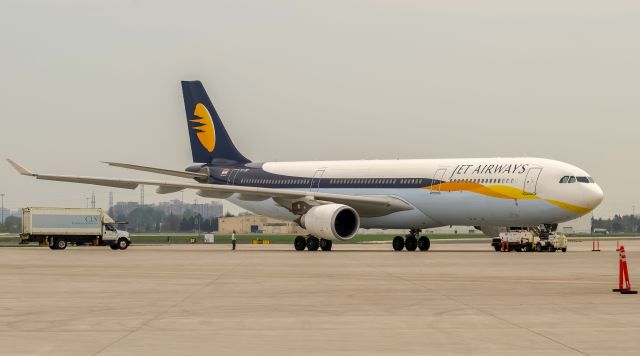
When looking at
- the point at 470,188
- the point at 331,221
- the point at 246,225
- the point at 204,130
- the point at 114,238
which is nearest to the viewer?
the point at 331,221

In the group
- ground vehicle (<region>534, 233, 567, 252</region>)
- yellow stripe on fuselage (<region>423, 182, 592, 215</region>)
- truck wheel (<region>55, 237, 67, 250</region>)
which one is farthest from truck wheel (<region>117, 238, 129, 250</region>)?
ground vehicle (<region>534, 233, 567, 252</region>)

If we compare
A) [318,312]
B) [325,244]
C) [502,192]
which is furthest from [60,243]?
[318,312]

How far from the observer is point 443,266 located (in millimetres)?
32938

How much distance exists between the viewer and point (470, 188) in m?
45.7

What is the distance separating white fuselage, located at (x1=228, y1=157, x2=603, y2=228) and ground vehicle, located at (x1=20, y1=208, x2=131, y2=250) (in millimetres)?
10564

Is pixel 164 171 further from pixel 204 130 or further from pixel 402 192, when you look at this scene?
pixel 402 192

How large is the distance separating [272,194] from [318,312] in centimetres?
3103

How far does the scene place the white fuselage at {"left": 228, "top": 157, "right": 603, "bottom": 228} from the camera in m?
44.2

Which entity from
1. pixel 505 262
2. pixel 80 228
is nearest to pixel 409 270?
pixel 505 262

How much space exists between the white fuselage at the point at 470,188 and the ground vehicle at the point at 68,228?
10564mm

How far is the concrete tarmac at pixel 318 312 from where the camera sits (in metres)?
12.4

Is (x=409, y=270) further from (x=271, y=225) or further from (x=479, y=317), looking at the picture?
(x=271, y=225)

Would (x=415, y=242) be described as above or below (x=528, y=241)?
below

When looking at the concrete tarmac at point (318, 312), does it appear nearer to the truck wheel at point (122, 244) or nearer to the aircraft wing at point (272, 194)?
the aircraft wing at point (272, 194)
